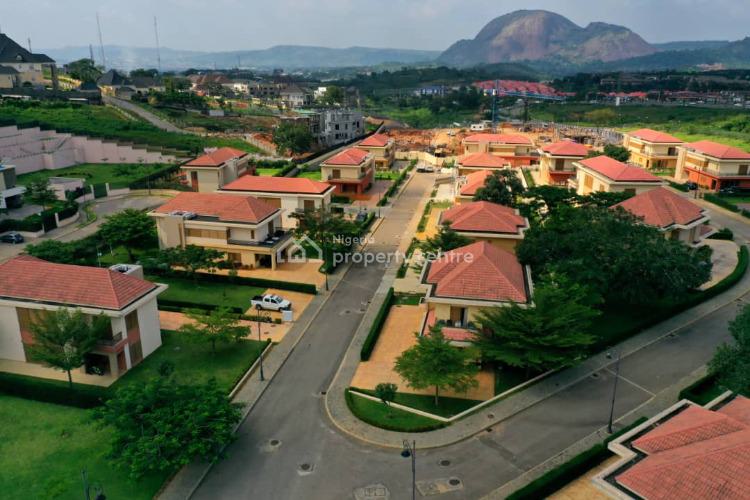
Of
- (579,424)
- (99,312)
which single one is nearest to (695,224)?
(579,424)

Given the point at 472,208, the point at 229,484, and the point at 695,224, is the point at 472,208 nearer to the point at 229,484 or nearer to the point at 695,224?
the point at 695,224

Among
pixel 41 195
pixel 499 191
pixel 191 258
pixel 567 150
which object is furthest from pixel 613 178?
pixel 41 195

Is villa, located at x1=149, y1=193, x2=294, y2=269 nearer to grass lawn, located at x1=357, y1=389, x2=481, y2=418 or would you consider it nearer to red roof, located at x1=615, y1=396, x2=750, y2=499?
grass lawn, located at x1=357, y1=389, x2=481, y2=418

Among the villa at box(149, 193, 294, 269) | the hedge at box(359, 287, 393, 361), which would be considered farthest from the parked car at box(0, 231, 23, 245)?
the hedge at box(359, 287, 393, 361)

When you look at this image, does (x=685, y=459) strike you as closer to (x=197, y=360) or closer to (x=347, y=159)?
(x=197, y=360)

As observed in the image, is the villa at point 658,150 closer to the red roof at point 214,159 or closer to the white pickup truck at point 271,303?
the red roof at point 214,159
